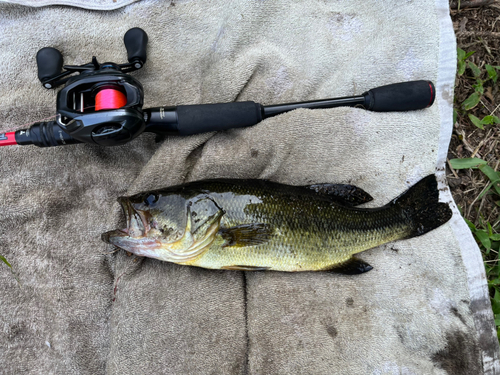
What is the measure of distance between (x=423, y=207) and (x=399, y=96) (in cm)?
96

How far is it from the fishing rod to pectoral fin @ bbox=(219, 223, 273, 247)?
2.74 ft

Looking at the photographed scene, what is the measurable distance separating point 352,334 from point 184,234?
1.54m

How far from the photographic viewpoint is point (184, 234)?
245cm

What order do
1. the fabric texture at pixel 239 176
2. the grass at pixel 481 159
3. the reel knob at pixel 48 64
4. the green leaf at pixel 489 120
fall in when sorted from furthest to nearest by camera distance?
the green leaf at pixel 489 120
the grass at pixel 481 159
the reel knob at pixel 48 64
the fabric texture at pixel 239 176

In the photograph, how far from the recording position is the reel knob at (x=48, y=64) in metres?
2.66

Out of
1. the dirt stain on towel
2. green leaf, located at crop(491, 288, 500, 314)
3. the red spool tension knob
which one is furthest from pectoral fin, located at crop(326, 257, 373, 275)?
the red spool tension knob

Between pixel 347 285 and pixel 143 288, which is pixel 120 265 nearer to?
pixel 143 288

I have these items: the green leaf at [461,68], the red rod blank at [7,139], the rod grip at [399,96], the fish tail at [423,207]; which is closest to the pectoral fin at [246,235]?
the fish tail at [423,207]

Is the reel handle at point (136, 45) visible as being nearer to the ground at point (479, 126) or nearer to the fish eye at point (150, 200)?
the fish eye at point (150, 200)

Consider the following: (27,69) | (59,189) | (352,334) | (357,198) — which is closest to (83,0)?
(27,69)

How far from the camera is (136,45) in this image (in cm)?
273

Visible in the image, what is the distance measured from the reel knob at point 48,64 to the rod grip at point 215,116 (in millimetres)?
1081

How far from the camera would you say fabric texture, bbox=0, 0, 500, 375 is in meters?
2.56

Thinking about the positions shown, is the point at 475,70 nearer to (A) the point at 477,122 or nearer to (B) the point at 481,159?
(A) the point at 477,122
